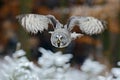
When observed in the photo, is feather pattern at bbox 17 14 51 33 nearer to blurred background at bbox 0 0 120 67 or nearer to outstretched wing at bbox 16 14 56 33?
outstretched wing at bbox 16 14 56 33

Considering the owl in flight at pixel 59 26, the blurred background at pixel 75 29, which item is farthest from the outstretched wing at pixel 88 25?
the blurred background at pixel 75 29

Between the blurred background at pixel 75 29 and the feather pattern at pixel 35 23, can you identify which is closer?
the feather pattern at pixel 35 23

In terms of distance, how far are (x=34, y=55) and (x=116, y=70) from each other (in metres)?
1.92

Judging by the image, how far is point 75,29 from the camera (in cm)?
263

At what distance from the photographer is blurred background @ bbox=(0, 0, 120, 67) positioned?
2.56 metres

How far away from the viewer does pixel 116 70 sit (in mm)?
1303

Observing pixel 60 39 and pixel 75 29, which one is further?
pixel 75 29

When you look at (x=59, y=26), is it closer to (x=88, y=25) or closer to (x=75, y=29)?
(x=88, y=25)

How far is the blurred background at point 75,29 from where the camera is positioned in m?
2.56

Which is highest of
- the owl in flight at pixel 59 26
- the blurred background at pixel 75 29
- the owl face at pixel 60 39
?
the blurred background at pixel 75 29

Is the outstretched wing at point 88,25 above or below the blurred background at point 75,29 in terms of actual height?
below

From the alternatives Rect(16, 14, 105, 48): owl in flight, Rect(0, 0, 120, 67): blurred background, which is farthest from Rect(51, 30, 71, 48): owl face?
Rect(0, 0, 120, 67): blurred background

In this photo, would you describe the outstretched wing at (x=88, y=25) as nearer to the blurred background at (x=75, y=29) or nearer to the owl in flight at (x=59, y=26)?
the owl in flight at (x=59, y=26)

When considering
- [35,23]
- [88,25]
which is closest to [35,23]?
[35,23]
